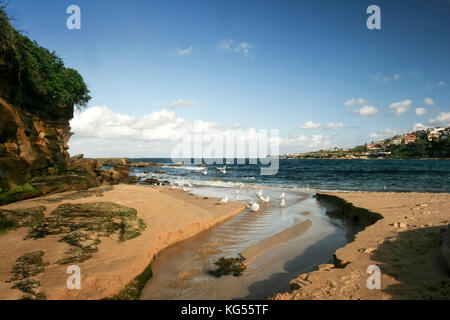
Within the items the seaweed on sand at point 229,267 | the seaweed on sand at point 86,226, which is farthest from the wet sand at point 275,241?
the seaweed on sand at point 86,226

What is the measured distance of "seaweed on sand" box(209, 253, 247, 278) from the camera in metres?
5.77

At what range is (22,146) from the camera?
11414 mm

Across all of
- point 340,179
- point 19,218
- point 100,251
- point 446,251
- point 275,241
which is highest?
point 446,251

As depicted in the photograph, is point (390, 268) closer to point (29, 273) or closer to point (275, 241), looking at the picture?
point (275, 241)

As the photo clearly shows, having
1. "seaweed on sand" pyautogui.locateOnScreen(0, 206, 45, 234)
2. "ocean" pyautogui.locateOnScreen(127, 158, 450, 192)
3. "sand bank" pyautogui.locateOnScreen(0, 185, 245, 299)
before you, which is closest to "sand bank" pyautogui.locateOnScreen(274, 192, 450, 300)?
"sand bank" pyautogui.locateOnScreen(0, 185, 245, 299)

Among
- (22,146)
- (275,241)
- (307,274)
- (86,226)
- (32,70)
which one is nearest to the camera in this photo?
(307,274)

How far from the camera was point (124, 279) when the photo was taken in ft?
15.9

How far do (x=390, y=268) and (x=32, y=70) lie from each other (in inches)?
782

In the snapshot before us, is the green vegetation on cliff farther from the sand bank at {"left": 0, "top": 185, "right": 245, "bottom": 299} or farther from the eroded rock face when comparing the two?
the sand bank at {"left": 0, "top": 185, "right": 245, "bottom": 299}

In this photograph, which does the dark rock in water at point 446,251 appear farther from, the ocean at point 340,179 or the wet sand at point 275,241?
the ocean at point 340,179

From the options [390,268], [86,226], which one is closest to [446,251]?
[390,268]

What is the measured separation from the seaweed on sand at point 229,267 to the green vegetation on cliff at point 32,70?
13.4 m

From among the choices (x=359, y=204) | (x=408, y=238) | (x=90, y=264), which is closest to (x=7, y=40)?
(x=90, y=264)
